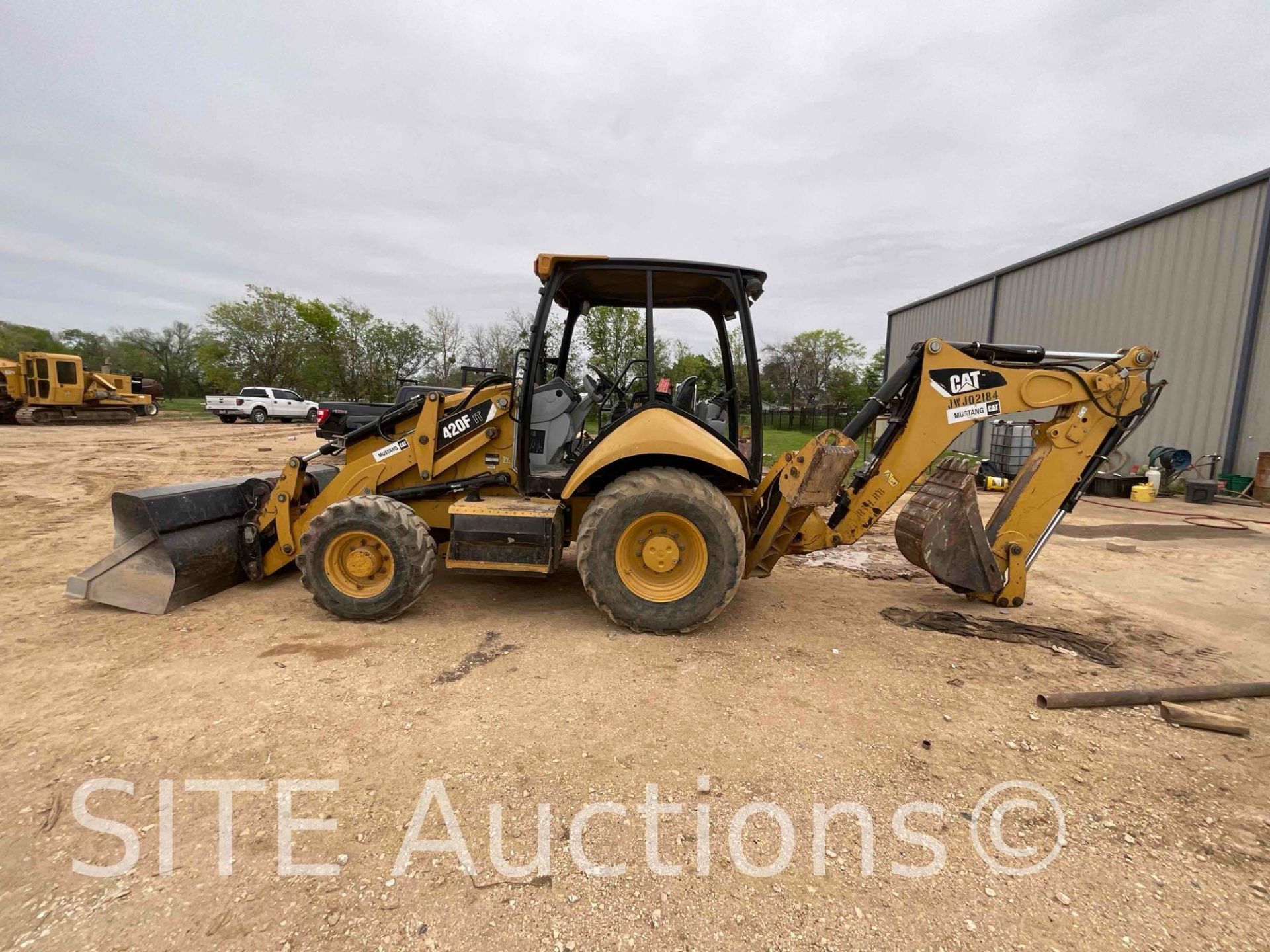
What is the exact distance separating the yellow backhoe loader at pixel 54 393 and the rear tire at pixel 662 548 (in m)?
27.1

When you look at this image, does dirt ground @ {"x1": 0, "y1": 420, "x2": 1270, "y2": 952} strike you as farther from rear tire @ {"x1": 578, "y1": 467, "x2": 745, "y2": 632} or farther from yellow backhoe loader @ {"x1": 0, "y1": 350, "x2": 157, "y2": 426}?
yellow backhoe loader @ {"x1": 0, "y1": 350, "x2": 157, "y2": 426}

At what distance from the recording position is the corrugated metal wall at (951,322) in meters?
19.3

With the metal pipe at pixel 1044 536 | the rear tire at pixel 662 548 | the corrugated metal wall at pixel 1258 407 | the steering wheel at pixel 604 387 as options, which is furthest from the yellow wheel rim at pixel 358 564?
the corrugated metal wall at pixel 1258 407

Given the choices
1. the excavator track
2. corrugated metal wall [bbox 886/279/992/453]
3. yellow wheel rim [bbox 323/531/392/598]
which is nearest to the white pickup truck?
the excavator track

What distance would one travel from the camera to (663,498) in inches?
157

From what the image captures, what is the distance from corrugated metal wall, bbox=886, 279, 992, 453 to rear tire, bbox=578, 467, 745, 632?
15246 mm

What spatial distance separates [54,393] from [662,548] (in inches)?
1102

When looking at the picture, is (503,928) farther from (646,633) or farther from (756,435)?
(756,435)

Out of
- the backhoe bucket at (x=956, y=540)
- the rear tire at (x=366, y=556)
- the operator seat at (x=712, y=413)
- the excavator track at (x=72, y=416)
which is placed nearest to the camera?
the rear tire at (x=366, y=556)

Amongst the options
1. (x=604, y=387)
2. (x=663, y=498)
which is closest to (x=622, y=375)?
(x=604, y=387)

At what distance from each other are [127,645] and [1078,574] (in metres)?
7.98

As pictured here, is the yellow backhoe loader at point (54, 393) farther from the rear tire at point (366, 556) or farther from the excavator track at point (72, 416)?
the rear tire at point (366, 556)

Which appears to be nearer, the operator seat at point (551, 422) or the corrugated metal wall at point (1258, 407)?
the operator seat at point (551, 422)

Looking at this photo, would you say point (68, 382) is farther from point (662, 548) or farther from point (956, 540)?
point (956, 540)
